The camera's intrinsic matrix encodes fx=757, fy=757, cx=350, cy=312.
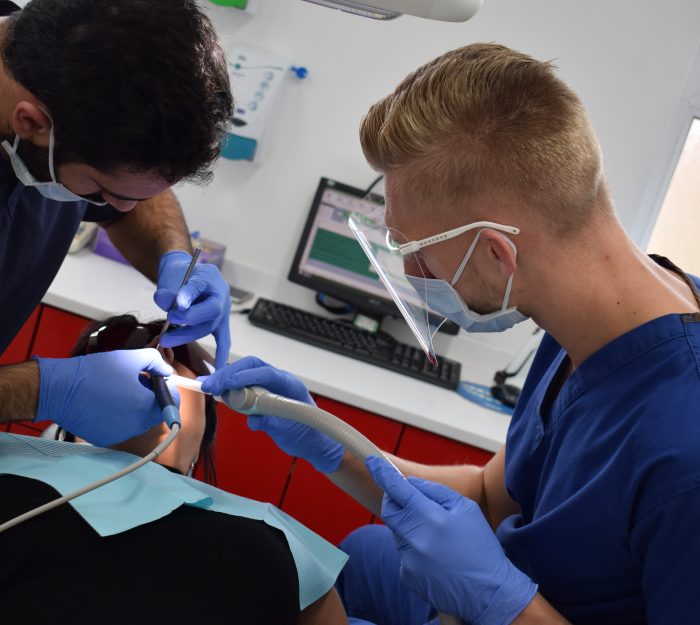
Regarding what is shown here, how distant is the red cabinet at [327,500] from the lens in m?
2.28

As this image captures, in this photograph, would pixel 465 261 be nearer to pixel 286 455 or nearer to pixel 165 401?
pixel 165 401

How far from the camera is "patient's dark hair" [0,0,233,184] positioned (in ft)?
3.64

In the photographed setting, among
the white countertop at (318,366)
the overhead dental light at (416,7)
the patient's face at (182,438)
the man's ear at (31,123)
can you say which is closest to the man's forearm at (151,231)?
the white countertop at (318,366)

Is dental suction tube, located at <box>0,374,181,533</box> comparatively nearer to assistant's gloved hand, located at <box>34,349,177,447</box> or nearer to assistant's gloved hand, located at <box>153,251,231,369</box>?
assistant's gloved hand, located at <box>34,349,177,447</box>

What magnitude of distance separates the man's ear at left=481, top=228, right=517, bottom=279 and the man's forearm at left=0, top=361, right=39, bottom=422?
81 centimetres

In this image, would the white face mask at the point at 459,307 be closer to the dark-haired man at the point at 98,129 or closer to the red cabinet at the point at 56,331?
the dark-haired man at the point at 98,129

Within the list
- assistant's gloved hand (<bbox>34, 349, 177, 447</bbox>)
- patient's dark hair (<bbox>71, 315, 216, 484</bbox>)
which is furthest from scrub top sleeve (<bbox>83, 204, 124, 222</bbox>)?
assistant's gloved hand (<bbox>34, 349, 177, 447</bbox>)

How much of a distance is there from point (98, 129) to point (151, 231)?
70cm

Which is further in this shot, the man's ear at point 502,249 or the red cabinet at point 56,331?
the red cabinet at point 56,331

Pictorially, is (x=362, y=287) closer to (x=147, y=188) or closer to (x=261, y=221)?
(x=261, y=221)

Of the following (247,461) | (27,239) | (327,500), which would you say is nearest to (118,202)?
(27,239)

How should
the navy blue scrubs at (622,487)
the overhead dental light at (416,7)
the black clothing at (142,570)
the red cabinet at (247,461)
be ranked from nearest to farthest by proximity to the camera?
the black clothing at (142,570)
the navy blue scrubs at (622,487)
the overhead dental light at (416,7)
the red cabinet at (247,461)

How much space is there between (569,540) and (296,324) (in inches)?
58.3

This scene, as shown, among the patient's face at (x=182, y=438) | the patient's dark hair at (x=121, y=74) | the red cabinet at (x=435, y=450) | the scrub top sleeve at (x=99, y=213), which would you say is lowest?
the red cabinet at (x=435, y=450)
